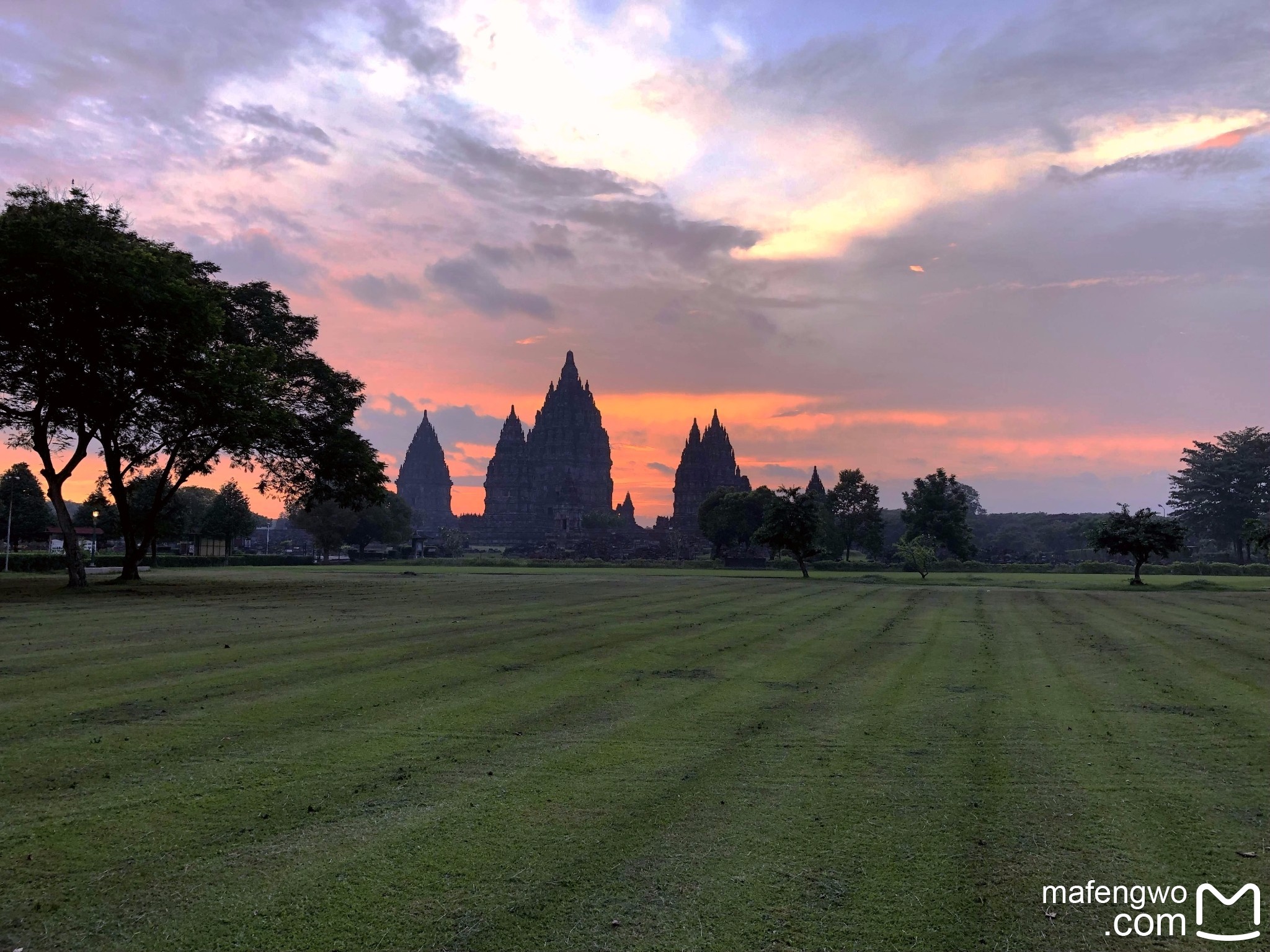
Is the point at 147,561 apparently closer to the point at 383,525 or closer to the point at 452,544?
the point at 383,525

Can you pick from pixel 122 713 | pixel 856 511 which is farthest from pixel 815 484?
pixel 122 713

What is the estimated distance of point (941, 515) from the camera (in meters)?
109

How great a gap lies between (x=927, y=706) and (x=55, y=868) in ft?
35.9

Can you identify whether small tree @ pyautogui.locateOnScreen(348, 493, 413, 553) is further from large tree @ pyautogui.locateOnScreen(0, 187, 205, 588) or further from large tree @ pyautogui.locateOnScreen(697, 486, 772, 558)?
large tree @ pyautogui.locateOnScreen(0, 187, 205, 588)

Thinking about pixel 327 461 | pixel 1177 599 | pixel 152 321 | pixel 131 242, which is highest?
pixel 131 242

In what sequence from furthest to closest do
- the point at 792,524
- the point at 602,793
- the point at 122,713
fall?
1. the point at 792,524
2. the point at 122,713
3. the point at 602,793

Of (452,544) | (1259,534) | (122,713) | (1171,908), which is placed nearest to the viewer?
(1171,908)

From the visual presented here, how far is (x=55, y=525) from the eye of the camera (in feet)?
311

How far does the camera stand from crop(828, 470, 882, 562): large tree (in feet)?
393

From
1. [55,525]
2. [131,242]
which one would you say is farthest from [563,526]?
[131,242]

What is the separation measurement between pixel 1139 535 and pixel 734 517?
69.1 m

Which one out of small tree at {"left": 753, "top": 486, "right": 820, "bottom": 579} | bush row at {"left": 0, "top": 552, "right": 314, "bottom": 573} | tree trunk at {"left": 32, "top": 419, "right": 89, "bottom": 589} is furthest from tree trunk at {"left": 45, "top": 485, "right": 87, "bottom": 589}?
small tree at {"left": 753, "top": 486, "right": 820, "bottom": 579}

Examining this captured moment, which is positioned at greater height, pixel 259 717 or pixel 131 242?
pixel 131 242

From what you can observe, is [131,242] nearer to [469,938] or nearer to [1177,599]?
[469,938]
